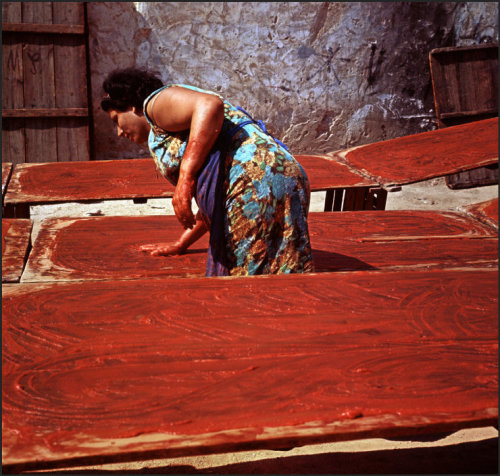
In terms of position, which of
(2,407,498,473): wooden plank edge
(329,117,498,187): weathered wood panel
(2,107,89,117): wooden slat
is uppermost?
(2,107,89,117): wooden slat

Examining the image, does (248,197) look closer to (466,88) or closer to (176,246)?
(176,246)

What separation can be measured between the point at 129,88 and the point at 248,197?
1.92 ft

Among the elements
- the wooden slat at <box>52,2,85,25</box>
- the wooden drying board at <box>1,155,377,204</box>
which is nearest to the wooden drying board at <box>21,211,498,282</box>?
the wooden drying board at <box>1,155,377,204</box>

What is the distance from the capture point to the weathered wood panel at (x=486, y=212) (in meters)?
2.88

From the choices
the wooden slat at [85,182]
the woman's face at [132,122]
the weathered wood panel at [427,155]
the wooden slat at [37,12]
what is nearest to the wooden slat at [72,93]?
the wooden slat at [37,12]

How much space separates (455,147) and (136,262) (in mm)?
2283

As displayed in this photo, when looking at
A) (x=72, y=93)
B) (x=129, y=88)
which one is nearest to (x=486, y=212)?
(x=129, y=88)

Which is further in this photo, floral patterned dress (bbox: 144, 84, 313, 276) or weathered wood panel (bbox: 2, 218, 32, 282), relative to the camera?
weathered wood panel (bbox: 2, 218, 32, 282)

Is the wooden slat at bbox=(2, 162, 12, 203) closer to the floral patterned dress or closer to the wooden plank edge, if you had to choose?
the floral patterned dress

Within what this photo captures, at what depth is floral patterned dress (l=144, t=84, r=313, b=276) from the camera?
1.77m

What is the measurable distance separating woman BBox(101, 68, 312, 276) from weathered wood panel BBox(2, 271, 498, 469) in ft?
0.85

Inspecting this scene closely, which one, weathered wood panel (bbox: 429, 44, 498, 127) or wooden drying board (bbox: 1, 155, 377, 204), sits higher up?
weathered wood panel (bbox: 429, 44, 498, 127)

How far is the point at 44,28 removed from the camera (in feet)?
15.7

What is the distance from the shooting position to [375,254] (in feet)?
8.11
